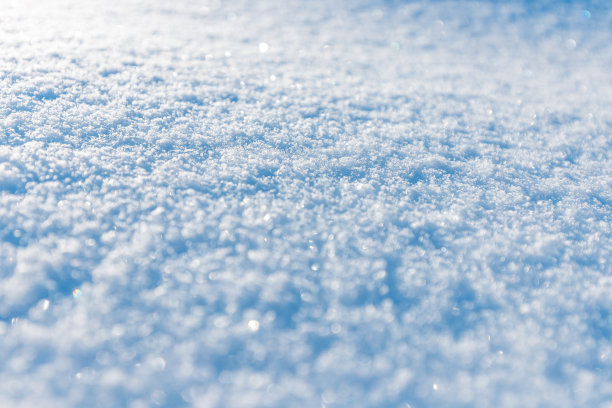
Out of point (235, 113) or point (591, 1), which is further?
point (591, 1)

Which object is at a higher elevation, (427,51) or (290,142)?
(427,51)

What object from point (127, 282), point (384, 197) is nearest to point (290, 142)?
point (384, 197)

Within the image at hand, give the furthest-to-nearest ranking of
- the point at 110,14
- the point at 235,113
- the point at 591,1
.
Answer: the point at 591,1 → the point at 110,14 → the point at 235,113

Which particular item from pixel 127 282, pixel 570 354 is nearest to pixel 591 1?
pixel 570 354

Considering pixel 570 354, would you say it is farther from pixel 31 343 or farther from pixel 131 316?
pixel 31 343

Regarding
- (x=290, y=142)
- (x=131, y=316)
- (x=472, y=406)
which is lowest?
(x=472, y=406)

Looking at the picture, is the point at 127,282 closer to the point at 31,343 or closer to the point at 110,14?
the point at 31,343

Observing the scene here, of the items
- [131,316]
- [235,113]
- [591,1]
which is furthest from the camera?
[591,1]
